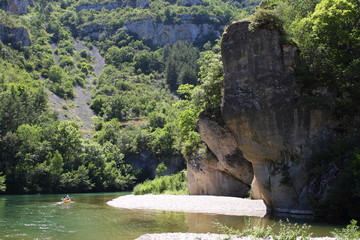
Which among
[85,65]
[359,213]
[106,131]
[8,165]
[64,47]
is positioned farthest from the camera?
[64,47]

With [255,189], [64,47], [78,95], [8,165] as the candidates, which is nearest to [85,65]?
[64,47]

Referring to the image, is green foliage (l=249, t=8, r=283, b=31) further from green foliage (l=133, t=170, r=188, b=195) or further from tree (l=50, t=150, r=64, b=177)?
tree (l=50, t=150, r=64, b=177)

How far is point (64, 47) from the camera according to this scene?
195625 millimetres

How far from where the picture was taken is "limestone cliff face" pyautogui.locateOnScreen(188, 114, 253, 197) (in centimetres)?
3756

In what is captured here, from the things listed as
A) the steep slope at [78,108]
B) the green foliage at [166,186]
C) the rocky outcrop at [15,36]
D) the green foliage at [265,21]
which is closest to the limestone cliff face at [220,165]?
the green foliage at [166,186]

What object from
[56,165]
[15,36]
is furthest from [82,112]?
[56,165]

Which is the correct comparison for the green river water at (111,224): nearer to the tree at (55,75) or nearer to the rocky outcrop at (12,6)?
the tree at (55,75)

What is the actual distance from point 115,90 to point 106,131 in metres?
56.4

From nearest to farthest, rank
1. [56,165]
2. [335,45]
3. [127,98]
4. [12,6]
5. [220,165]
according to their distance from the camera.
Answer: [335,45]
[220,165]
[56,165]
[127,98]
[12,6]

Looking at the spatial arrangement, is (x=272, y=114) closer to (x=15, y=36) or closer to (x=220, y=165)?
(x=220, y=165)

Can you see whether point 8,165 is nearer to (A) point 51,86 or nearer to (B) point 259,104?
(B) point 259,104

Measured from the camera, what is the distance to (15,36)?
155500 mm

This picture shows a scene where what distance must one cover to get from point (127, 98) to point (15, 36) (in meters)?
56.6

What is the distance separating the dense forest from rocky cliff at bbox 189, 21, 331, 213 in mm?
1142
